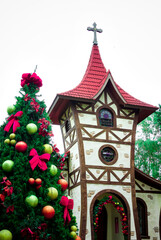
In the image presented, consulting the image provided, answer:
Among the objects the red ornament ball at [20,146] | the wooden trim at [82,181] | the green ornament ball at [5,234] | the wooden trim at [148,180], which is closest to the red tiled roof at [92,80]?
the wooden trim at [82,181]

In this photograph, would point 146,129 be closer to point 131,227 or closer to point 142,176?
point 142,176

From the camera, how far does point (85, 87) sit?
15.0 metres

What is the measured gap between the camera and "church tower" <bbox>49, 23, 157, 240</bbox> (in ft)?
42.3

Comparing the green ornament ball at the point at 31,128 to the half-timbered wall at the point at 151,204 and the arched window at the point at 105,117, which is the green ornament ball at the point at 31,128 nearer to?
the arched window at the point at 105,117

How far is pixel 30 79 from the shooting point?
766 cm

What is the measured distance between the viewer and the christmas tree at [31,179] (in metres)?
5.92

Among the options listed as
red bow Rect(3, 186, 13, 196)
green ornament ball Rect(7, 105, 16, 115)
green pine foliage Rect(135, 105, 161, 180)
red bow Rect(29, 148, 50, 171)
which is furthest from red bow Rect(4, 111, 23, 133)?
green pine foliage Rect(135, 105, 161, 180)

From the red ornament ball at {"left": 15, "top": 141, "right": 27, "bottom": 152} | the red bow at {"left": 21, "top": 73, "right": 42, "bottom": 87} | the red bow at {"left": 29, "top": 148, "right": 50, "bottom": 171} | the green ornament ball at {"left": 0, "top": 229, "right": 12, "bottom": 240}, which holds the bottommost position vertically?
the green ornament ball at {"left": 0, "top": 229, "right": 12, "bottom": 240}

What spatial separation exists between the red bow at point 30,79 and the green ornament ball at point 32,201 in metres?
3.07

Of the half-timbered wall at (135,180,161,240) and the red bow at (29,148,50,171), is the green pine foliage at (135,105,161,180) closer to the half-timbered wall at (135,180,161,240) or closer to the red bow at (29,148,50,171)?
the half-timbered wall at (135,180,161,240)

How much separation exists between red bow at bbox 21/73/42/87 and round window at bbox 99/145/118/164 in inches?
264

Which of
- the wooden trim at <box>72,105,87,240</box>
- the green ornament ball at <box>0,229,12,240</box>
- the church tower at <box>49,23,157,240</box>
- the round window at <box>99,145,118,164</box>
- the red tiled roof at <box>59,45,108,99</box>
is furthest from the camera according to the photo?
the red tiled roof at <box>59,45,108,99</box>

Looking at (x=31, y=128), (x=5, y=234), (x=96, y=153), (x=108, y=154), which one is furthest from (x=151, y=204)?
(x=5, y=234)

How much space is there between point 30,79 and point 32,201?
10.6 feet
